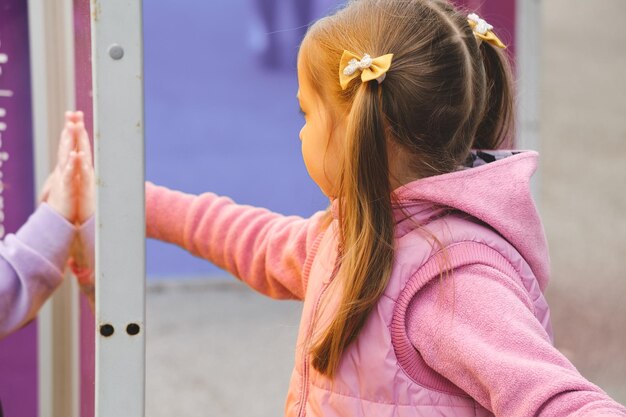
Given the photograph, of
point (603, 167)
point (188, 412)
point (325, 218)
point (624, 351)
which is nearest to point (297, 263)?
point (325, 218)

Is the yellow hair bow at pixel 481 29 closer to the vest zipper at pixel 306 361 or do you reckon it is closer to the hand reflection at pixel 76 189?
the vest zipper at pixel 306 361

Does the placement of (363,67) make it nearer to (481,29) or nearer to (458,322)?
(481,29)

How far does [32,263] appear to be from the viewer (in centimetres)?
155

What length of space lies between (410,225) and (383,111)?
0.56ft

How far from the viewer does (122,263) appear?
40.7 inches

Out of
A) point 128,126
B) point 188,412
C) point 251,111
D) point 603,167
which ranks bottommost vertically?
point 188,412

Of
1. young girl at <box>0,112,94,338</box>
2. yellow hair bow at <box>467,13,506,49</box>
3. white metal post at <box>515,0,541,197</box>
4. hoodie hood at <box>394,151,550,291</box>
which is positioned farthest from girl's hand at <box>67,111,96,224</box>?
white metal post at <box>515,0,541,197</box>

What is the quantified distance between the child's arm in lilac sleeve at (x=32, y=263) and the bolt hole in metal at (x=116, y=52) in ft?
2.10

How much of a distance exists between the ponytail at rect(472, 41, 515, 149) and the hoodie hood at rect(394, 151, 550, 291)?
0.55 feet

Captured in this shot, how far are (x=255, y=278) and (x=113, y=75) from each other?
0.73 metres

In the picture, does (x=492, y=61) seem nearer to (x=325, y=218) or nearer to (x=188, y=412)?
(x=325, y=218)

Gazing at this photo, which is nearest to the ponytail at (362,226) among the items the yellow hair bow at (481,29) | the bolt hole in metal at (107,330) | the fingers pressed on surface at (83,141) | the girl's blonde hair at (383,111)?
the girl's blonde hair at (383,111)

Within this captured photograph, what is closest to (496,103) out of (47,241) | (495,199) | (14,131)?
(495,199)

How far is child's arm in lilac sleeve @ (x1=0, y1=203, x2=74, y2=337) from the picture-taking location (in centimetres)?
155
